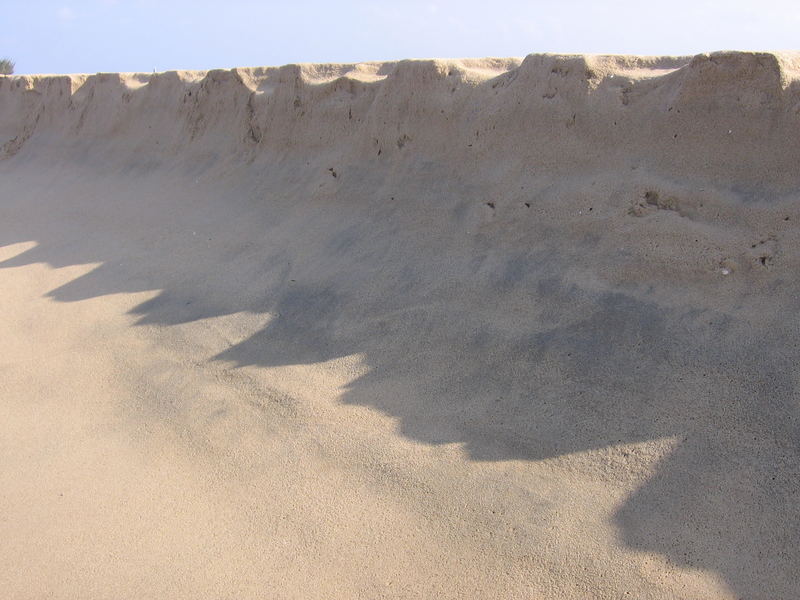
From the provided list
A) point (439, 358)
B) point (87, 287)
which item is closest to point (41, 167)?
point (87, 287)

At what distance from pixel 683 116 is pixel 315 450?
318cm

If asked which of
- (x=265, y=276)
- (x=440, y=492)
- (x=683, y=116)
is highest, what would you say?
(x=683, y=116)

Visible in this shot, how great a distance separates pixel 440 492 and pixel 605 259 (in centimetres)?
191

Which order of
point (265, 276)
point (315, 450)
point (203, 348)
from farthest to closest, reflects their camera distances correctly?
point (265, 276), point (203, 348), point (315, 450)

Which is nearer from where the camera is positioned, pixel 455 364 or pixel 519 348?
pixel 519 348

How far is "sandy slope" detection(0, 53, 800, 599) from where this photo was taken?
116 inches

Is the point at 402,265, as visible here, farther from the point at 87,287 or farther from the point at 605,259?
the point at 87,287

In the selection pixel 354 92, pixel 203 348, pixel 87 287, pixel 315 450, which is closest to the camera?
pixel 315 450

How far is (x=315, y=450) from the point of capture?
145 inches

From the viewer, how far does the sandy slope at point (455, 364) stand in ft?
9.64

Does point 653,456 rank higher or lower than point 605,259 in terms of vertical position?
lower

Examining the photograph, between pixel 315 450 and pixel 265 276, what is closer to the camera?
pixel 315 450

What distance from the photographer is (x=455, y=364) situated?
4.18 metres

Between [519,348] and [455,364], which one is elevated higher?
[519,348]
